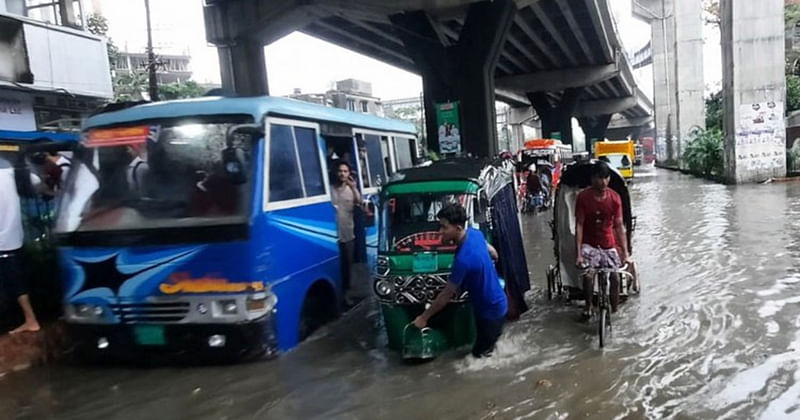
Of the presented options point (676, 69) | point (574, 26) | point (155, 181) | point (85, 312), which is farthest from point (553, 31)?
point (85, 312)

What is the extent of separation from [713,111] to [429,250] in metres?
48.4

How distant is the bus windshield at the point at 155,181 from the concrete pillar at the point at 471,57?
18.3m

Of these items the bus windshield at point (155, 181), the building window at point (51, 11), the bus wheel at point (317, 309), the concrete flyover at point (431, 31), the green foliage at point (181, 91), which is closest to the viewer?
the bus windshield at point (155, 181)

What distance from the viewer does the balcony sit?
14234 millimetres

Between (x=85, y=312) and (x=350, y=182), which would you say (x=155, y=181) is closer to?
(x=85, y=312)

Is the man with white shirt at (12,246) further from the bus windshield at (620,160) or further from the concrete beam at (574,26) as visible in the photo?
the bus windshield at (620,160)

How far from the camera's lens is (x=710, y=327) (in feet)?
22.3

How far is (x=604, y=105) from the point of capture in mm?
68250

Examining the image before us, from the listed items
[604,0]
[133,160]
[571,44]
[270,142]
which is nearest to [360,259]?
[270,142]

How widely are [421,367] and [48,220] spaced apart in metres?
4.82

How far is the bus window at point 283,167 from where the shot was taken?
6254mm

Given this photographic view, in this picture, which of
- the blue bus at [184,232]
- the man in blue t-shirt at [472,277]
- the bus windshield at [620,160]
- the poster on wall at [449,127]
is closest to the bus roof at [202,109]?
the blue bus at [184,232]

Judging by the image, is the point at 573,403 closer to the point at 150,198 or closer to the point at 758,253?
the point at 150,198

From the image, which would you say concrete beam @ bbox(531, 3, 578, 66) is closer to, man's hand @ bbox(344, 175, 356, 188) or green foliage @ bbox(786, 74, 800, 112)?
green foliage @ bbox(786, 74, 800, 112)
